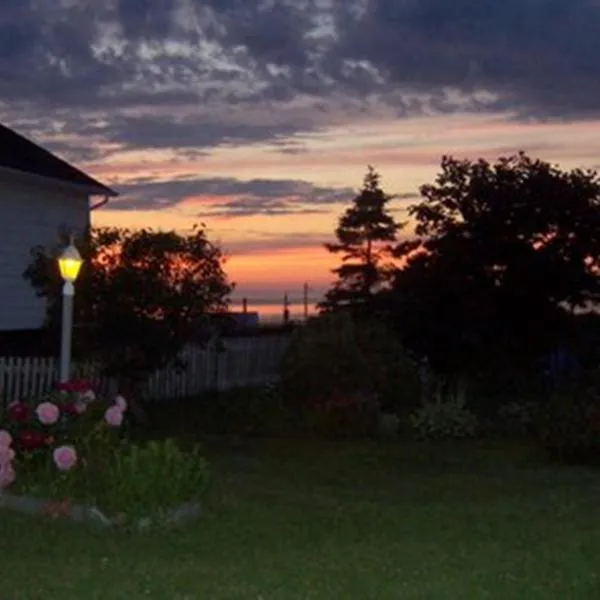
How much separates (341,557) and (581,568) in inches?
66.9

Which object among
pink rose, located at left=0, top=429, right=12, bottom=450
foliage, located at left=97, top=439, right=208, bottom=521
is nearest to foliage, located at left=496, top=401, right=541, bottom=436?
foliage, located at left=97, top=439, right=208, bottom=521

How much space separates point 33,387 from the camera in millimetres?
25562

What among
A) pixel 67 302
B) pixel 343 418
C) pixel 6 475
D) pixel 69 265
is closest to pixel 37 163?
pixel 343 418

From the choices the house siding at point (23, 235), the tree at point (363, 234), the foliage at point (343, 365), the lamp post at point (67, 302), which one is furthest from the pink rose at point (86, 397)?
the tree at point (363, 234)

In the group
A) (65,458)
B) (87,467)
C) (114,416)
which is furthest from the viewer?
(114,416)

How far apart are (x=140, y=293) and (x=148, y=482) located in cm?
1115

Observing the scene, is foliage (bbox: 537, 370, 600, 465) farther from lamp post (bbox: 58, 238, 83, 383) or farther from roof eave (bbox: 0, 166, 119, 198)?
roof eave (bbox: 0, 166, 119, 198)

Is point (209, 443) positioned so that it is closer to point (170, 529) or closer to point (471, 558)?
point (170, 529)

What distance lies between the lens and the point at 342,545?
1211 cm

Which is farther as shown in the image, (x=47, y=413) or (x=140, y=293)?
(x=140, y=293)

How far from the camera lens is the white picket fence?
83.9 feet

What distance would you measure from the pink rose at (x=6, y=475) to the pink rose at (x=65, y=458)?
0.45 metres

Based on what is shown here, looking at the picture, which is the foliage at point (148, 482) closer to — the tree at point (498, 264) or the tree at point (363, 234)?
the tree at point (498, 264)

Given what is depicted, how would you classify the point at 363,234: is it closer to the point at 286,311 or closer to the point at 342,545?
the point at 286,311
